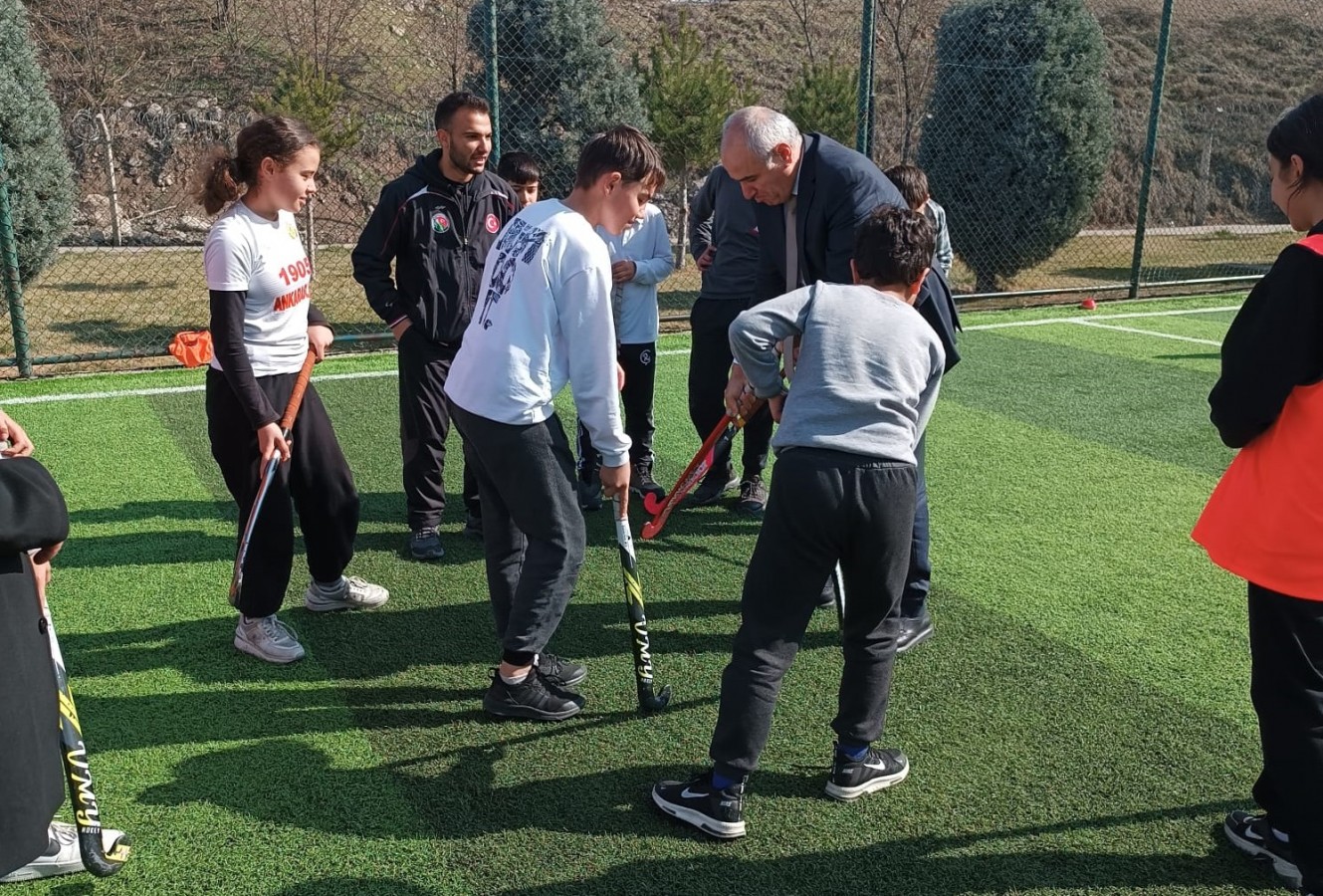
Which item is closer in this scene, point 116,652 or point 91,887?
point 91,887

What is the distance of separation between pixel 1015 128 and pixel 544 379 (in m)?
10.6

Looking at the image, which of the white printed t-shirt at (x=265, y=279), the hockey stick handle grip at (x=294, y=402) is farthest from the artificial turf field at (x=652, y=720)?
the white printed t-shirt at (x=265, y=279)

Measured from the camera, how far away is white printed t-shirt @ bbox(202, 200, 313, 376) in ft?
11.4

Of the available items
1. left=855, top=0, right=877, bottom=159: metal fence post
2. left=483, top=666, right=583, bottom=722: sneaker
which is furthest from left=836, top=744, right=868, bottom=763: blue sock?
left=855, top=0, right=877, bottom=159: metal fence post

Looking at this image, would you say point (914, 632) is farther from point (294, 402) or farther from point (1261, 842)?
point (294, 402)

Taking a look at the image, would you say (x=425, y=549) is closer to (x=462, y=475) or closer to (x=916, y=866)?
(x=462, y=475)

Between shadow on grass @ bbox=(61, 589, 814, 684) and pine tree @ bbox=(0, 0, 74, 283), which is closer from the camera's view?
shadow on grass @ bbox=(61, 589, 814, 684)

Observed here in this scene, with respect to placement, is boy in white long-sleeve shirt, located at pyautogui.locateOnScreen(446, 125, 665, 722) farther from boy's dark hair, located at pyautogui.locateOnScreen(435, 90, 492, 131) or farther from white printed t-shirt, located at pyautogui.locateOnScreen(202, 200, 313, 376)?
boy's dark hair, located at pyautogui.locateOnScreen(435, 90, 492, 131)

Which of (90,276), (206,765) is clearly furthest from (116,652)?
(90,276)

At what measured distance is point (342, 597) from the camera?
4.23 m

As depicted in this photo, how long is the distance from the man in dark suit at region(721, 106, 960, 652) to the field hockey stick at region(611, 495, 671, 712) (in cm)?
67

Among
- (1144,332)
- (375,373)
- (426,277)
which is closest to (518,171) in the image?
(426,277)

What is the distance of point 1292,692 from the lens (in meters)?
2.48

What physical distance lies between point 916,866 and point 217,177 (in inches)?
116
